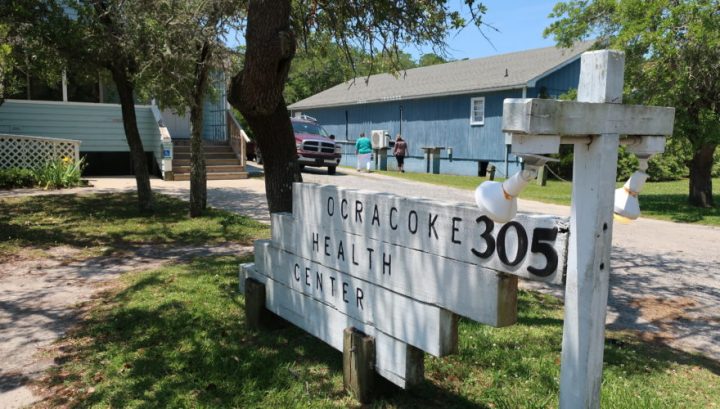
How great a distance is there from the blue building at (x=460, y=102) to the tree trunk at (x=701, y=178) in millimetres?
6584

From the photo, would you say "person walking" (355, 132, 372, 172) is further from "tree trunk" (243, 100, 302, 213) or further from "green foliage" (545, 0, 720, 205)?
"tree trunk" (243, 100, 302, 213)

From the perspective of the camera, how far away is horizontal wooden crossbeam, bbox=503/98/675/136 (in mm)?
2105

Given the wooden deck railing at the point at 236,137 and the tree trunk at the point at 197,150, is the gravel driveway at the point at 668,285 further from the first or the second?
the wooden deck railing at the point at 236,137

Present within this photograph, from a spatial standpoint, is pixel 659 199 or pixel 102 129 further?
pixel 102 129

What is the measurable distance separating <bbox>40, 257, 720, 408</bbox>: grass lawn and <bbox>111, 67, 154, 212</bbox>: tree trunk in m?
6.03

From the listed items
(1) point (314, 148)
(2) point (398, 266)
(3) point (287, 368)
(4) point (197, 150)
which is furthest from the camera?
(1) point (314, 148)

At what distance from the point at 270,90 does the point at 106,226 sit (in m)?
6.31

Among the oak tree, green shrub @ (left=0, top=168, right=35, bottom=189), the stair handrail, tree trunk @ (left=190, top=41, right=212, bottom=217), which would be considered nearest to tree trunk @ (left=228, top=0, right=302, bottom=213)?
the oak tree

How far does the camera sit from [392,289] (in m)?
3.31

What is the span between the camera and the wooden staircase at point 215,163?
59.7 feet

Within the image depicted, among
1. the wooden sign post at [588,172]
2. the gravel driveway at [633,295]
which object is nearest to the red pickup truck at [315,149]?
the gravel driveway at [633,295]

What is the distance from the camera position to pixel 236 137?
1995cm

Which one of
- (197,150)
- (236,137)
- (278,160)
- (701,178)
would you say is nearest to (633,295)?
(278,160)

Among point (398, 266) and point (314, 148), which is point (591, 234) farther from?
point (314, 148)
